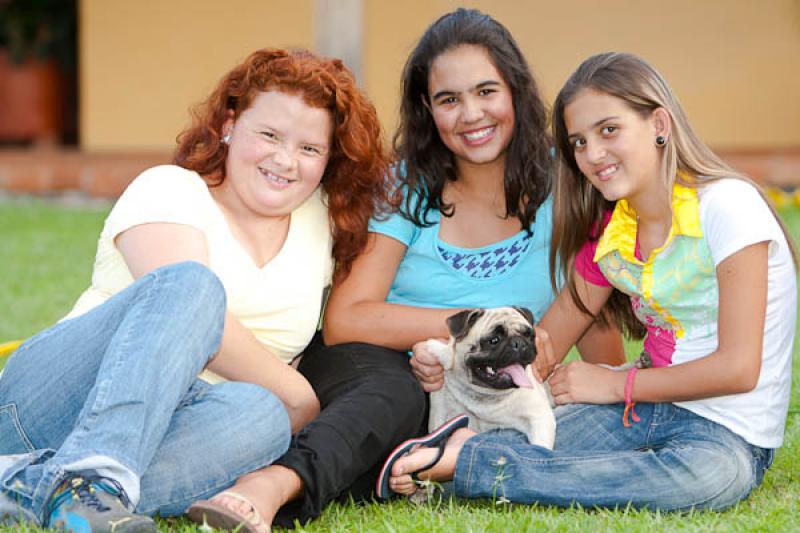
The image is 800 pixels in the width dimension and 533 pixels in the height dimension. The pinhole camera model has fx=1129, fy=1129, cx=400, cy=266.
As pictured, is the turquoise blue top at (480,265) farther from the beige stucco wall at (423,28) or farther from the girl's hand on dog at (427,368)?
the beige stucco wall at (423,28)

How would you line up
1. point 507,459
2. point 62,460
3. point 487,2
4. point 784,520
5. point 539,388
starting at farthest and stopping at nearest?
point 487,2 < point 539,388 < point 507,459 < point 784,520 < point 62,460

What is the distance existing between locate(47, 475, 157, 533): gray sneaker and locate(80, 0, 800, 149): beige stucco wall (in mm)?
7131

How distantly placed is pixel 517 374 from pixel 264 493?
41.2 inches

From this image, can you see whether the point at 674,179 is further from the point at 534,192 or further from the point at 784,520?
the point at 784,520

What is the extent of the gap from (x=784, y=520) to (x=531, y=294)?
121 cm

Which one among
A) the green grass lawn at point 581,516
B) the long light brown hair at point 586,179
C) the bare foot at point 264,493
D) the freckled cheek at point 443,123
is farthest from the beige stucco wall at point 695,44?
the bare foot at point 264,493

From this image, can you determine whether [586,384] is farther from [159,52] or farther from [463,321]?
[159,52]

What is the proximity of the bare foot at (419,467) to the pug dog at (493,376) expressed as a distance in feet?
1.07

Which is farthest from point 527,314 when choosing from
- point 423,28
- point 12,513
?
point 423,28

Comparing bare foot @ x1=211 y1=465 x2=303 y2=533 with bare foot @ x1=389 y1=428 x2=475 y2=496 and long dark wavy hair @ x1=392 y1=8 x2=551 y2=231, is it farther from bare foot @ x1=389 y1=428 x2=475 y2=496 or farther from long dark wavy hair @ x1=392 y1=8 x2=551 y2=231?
long dark wavy hair @ x1=392 y1=8 x2=551 y2=231

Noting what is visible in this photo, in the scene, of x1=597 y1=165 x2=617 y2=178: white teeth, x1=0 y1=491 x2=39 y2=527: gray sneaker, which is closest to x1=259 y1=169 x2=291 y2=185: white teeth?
x1=597 y1=165 x2=617 y2=178: white teeth

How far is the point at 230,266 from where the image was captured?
3.45 meters

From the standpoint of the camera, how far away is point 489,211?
3.96 meters

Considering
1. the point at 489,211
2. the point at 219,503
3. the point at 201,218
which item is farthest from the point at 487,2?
the point at 219,503
